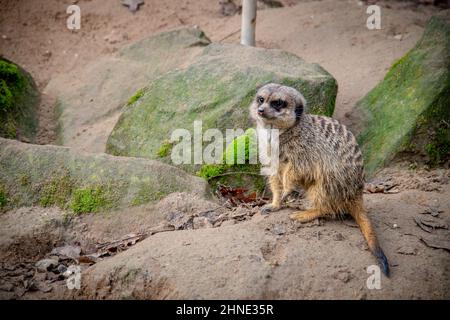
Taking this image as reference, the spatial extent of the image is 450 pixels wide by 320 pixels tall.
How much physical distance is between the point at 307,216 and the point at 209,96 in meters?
2.02

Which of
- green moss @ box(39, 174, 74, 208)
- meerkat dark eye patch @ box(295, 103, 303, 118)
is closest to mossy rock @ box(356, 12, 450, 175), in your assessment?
meerkat dark eye patch @ box(295, 103, 303, 118)

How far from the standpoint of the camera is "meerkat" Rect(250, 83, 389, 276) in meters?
3.45

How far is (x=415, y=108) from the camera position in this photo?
458 centimetres

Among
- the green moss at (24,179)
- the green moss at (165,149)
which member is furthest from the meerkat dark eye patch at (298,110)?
the green moss at (24,179)

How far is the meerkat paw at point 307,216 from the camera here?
11.4 feet

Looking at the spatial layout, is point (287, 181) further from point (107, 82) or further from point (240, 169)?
point (107, 82)

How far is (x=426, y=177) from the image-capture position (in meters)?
4.19

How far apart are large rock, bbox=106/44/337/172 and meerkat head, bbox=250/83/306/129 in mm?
1132

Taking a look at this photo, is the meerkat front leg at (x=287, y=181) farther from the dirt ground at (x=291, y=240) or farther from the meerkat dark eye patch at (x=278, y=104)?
the meerkat dark eye patch at (x=278, y=104)

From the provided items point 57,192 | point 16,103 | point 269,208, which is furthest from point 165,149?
point 16,103

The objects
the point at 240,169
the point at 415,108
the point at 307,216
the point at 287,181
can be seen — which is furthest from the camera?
the point at 415,108

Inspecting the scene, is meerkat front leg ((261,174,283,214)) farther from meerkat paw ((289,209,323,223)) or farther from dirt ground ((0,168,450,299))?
meerkat paw ((289,209,323,223))
